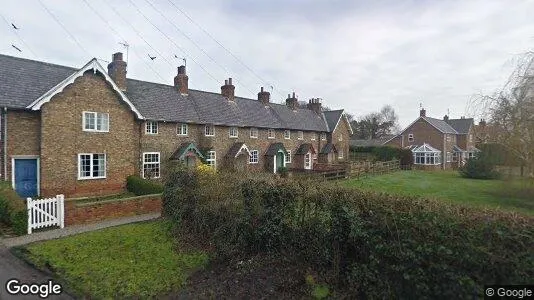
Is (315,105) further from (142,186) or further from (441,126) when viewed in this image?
(142,186)

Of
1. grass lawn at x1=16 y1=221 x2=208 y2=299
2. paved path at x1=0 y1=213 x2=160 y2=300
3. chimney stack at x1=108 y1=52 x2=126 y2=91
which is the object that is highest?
chimney stack at x1=108 y1=52 x2=126 y2=91

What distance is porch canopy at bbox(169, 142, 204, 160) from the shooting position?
→ 982 inches

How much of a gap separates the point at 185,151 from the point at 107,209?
11029 millimetres

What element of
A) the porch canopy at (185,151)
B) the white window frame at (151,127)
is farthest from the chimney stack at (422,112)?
the white window frame at (151,127)

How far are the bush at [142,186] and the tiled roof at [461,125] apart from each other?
55.7 meters

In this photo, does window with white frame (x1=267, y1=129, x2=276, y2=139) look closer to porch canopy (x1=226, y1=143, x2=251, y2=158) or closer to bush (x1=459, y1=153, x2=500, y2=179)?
porch canopy (x1=226, y1=143, x2=251, y2=158)

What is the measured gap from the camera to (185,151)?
2506 centimetres

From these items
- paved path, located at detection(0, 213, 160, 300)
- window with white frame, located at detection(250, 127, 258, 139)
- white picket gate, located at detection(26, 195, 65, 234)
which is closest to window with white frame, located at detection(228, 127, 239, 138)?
window with white frame, located at detection(250, 127, 258, 139)

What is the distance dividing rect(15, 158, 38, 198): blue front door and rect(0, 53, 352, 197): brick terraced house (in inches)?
1.7

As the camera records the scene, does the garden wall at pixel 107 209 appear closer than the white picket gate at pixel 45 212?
No

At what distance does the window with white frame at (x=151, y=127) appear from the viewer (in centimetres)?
2389

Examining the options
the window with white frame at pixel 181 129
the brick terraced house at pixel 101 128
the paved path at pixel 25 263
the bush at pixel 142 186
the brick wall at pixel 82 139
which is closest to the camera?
the paved path at pixel 25 263

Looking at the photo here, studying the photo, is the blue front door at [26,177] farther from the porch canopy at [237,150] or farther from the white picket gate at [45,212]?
the porch canopy at [237,150]

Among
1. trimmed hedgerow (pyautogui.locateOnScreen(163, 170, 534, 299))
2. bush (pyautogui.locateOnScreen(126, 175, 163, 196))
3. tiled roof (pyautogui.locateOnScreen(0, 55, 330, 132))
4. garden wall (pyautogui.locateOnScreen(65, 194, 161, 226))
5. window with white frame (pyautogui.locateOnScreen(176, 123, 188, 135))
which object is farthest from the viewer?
window with white frame (pyautogui.locateOnScreen(176, 123, 188, 135))
